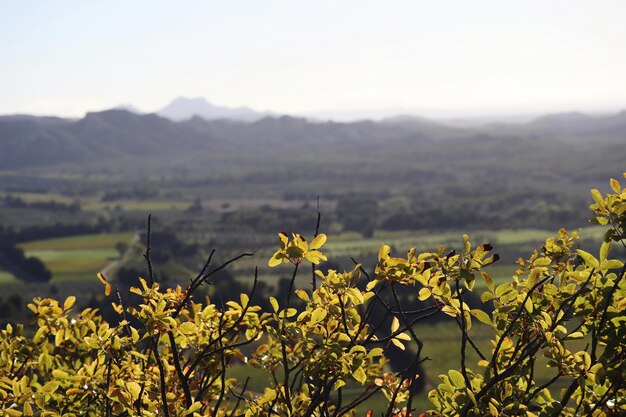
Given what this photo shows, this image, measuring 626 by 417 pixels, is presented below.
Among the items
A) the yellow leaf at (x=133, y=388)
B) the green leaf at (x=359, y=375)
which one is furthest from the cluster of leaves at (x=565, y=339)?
the yellow leaf at (x=133, y=388)

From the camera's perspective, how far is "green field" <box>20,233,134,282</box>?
73.7 metres

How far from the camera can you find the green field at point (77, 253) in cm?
7369

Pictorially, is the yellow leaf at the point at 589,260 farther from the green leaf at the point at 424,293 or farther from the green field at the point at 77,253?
the green field at the point at 77,253

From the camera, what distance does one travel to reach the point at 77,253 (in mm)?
86125

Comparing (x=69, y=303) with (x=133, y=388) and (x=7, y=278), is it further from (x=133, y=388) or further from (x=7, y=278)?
(x=7, y=278)

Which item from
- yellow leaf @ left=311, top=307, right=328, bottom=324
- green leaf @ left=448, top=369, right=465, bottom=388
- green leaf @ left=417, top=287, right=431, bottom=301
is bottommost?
green leaf @ left=448, top=369, right=465, bottom=388

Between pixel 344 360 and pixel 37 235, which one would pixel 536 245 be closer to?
pixel 37 235

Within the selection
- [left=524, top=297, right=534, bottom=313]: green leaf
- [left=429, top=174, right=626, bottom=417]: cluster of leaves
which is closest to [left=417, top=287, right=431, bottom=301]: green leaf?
[left=429, top=174, right=626, bottom=417]: cluster of leaves

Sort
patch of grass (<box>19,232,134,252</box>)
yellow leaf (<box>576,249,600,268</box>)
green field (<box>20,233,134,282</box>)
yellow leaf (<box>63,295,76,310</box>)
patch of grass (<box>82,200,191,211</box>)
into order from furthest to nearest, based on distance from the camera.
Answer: patch of grass (<box>82,200,191,211</box>), patch of grass (<box>19,232,134,252</box>), green field (<box>20,233,134,282</box>), yellow leaf (<box>63,295,76,310</box>), yellow leaf (<box>576,249,600,268</box>)

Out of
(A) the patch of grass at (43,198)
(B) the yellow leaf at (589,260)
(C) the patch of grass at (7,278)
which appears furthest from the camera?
(A) the patch of grass at (43,198)

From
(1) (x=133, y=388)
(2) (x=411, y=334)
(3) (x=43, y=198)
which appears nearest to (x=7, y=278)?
(1) (x=133, y=388)

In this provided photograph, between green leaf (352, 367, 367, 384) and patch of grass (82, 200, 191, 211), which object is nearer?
green leaf (352, 367, 367, 384)

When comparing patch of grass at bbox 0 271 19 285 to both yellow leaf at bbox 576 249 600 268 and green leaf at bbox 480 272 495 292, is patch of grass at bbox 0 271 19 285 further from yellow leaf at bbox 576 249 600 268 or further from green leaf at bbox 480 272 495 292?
yellow leaf at bbox 576 249 600 268

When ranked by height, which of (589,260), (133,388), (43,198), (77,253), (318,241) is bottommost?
(77,253)
